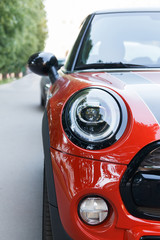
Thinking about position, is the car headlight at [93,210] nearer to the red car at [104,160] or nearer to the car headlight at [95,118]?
the red car at [104,160]

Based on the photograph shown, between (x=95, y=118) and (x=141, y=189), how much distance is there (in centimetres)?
39

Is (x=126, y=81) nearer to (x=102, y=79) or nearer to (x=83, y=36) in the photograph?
(x=102, y=79)

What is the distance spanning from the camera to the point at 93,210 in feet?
5.53

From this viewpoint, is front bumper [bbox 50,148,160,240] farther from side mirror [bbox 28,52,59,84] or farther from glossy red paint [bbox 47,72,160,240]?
side mirror [bbox 28,52,59,84]

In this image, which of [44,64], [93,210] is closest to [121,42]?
[44,64]

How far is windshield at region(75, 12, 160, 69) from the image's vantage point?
2705 mm

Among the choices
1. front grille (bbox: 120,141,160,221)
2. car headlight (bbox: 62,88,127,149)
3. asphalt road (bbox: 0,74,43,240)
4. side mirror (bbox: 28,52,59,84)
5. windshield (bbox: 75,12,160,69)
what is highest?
windshield (bbox: 75,12,160,69)

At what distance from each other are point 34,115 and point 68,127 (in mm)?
7097

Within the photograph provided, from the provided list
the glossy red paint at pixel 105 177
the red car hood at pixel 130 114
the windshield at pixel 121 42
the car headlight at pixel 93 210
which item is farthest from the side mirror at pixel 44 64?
the car headlight at pixel 93 210

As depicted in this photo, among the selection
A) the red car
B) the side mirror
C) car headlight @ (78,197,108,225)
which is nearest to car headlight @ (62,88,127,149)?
the red car

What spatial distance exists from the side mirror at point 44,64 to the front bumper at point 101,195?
4.08 feet

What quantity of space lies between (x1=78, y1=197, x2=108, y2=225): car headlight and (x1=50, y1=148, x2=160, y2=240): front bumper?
0.02 meters

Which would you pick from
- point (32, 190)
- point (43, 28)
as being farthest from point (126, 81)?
point (43, 28)

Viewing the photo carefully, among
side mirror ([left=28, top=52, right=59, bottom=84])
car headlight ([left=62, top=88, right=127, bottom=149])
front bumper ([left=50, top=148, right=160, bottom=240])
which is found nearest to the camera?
front bumper ([left=50, top=148, right=160, bottom=240])
